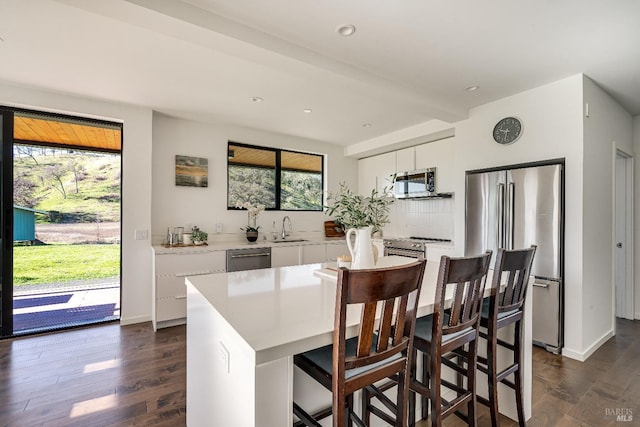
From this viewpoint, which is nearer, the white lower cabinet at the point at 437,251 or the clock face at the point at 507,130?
the clock face at the point at 507,130

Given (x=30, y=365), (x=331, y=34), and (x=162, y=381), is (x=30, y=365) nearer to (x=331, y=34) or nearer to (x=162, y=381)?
(x=162, y=381)

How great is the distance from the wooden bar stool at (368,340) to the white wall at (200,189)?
3301 millimetres

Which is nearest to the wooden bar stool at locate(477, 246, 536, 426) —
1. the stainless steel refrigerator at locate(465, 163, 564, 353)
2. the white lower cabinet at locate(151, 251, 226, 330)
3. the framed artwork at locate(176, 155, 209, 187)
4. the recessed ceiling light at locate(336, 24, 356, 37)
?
the stainless steel refrigerator at locate(465, 163, 564, 353)

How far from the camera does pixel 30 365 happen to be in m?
2.53

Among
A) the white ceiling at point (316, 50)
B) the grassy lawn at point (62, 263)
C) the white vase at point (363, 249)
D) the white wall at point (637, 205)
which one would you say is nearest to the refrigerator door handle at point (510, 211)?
the white ceiling at point (316, 50)

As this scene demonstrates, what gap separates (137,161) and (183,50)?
1758 mm

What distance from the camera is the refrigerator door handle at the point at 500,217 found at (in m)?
3.11

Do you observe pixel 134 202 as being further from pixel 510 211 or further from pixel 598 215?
pixel 598 215

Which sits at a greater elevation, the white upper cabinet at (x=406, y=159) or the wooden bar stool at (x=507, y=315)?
the white upper cabinet at (x=406, y=159)

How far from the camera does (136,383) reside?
2.27m

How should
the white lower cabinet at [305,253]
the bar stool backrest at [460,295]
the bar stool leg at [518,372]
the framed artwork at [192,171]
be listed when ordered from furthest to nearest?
1. the white lower cabinet at [305,253]
2. the framed artwork at [192,171]
3. the bar stool leg at [518,372]
4. the bar stool backrest at [460,295]

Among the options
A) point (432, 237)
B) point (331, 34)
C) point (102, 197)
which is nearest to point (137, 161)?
point (102, 197)

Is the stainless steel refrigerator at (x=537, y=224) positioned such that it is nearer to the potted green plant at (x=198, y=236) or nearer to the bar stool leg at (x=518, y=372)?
the bar stool leg at (x=518, y=372)

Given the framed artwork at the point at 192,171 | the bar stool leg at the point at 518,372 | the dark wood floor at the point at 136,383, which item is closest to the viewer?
the bar stool leg at the point at 518,372
